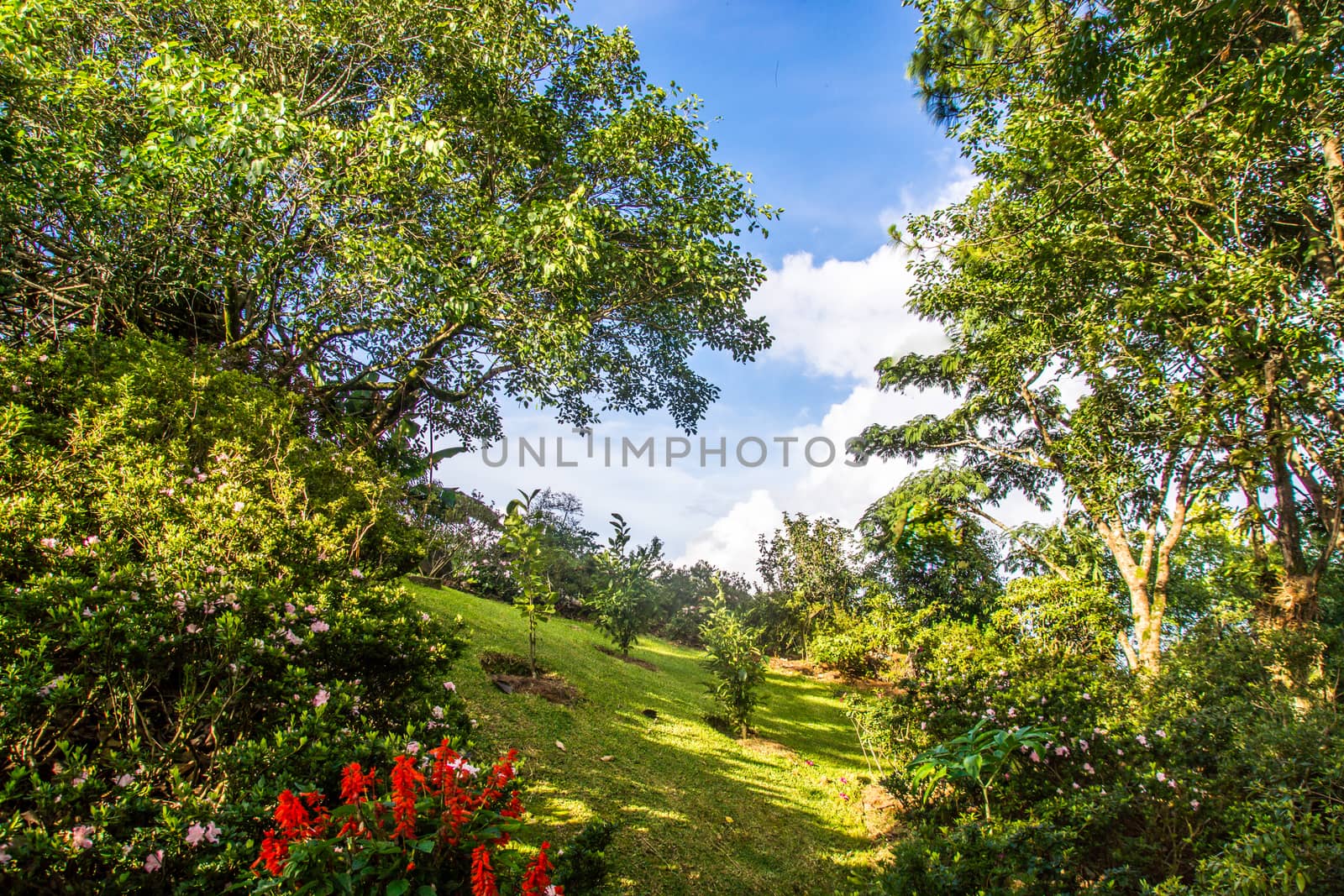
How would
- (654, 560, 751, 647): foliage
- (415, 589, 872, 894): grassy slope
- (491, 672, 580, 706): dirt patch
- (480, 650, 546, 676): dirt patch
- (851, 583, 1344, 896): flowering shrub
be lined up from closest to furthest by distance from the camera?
(851, 583, 1344, 896): flowering shrub, (415, 589, 872, 894): grassy slope, (491, 672, 580, 706): dirt patch, (480, 650, 546, 676): dirt patch, (654, 560, 751, 647): foliage

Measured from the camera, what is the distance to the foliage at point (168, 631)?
1.80 m

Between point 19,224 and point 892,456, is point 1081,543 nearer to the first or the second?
point 892,456

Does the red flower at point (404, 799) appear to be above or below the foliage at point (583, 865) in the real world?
above

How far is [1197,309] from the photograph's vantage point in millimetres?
7605

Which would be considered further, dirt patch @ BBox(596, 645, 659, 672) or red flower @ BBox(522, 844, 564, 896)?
dirt patch @ BBox(596, 645, 659, 672)

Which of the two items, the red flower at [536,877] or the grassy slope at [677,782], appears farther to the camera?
the grassy slope at [677,782]

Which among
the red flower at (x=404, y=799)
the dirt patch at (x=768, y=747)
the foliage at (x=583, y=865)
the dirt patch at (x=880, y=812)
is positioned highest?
the red flower at (x=404, y=799)

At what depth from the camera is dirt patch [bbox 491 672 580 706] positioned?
705 cm

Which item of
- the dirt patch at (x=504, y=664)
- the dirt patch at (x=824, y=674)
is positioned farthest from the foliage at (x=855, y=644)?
the dirt patch at (x=504, y=664)

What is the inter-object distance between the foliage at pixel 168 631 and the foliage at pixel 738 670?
6.00 m

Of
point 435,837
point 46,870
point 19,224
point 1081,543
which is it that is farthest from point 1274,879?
point 1081,543

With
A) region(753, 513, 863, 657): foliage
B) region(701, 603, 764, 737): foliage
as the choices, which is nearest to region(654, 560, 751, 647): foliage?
region(753, 513, 863, 657): foliage

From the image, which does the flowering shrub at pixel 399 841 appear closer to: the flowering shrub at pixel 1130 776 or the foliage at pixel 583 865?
the foliage at pixel 583 865

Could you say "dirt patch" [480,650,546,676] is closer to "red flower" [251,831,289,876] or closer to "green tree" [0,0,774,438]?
"green tree" [0,0,774,438]
